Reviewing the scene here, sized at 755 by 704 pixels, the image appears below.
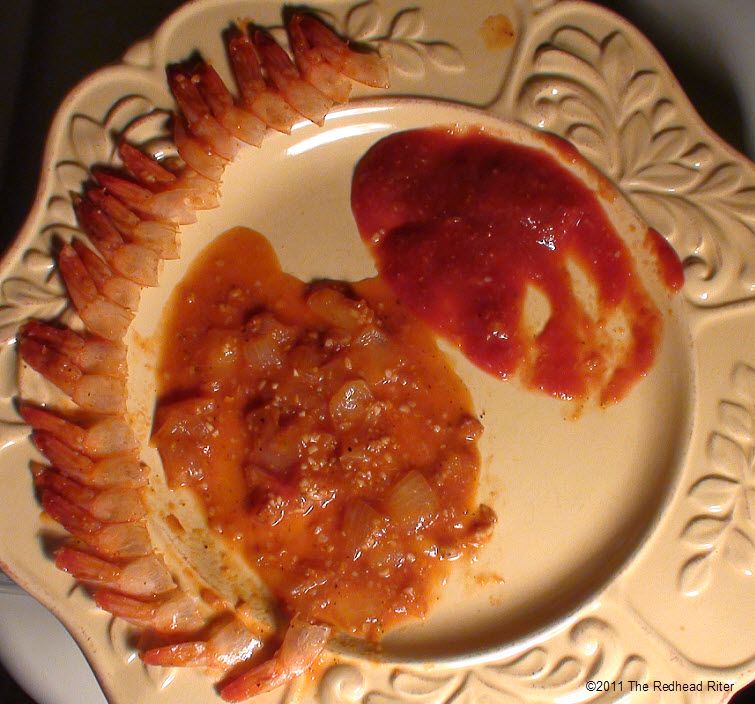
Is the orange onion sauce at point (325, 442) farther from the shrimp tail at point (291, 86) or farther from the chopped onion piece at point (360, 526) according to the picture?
the shrimp tail at point (291, 86)

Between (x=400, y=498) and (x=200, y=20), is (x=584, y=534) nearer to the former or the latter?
(x=400, y=498)

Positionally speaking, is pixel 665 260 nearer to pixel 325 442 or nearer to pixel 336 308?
pixel 336 308

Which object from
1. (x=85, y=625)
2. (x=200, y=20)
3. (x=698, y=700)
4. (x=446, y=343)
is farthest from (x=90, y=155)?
(x=698, y=700)

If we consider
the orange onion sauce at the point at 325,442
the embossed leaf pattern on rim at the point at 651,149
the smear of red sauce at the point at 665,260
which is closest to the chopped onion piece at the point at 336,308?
the orange onion sauce at the point at 325,442

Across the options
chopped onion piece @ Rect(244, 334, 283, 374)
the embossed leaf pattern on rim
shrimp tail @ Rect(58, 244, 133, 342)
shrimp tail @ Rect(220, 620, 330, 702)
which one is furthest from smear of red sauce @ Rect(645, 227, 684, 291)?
shrimp tail @ Rect(58, 244, 133, 342)

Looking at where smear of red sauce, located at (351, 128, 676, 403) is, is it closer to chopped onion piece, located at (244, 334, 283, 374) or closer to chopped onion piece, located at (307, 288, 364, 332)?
chopped onion piece, located at (307, 288, 364, 332)

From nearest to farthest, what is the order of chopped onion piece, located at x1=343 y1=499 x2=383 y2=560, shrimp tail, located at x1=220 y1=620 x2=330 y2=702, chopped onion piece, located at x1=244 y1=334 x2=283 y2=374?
shrimp tail, located at x1=220 y1=620 x2=330 y2=702 < chopped onion piece, located at x1=343 y1=499 x2=383 y2=560 < chopped onion piece, located at x1=244 y1=334 x2=283 y2=374

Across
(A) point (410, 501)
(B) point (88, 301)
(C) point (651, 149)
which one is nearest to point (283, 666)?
(A) point (410, 501)
